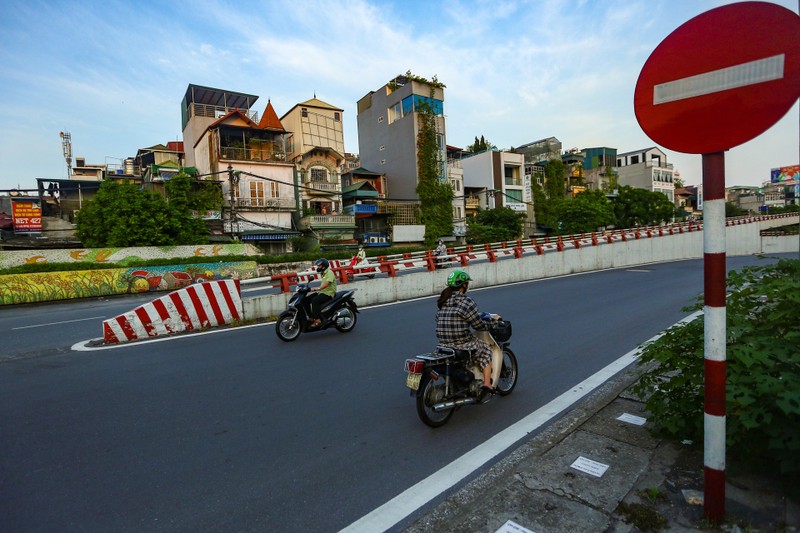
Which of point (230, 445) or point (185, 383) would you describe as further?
point (185, 383)

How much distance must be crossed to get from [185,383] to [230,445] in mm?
2114

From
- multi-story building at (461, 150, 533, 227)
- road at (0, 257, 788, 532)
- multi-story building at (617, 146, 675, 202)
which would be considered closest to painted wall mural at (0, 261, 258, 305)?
road at (0, 257, 788, 532)

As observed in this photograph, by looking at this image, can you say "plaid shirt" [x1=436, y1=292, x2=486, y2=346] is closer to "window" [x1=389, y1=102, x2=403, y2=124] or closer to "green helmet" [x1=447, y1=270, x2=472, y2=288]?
"green helmet" [x1=447, y1=270, x2=472, y2=288]

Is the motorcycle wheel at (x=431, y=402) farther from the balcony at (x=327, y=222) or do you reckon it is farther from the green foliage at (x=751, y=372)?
the balcony at (x=327, y=222)

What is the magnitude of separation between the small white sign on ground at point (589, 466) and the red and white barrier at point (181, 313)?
7912mm

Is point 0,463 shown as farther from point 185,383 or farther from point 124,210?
point 124,210

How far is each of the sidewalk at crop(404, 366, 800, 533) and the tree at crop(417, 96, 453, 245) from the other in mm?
38079

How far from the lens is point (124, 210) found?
77.9 feet

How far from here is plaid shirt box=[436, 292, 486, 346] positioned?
428 cm

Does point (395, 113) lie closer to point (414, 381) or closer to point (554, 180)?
point (554, 180)

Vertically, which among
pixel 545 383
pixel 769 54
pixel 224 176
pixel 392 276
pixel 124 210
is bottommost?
pixel 545 383

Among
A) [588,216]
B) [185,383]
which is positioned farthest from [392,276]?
[588,216]

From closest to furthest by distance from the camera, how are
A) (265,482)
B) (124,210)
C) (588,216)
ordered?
(265,482), (124,210), (588,216)

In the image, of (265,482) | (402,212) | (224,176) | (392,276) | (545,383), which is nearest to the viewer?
(265,482)
